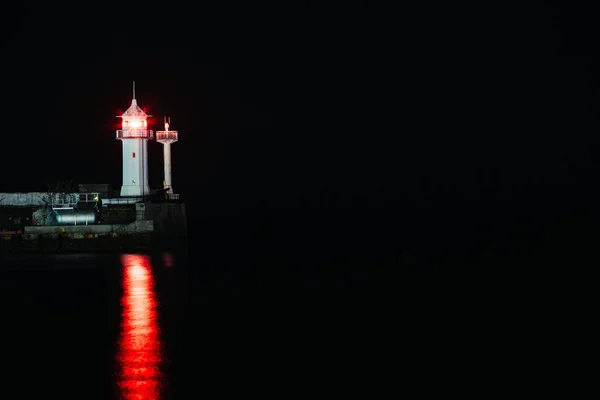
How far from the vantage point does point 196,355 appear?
19891 mm

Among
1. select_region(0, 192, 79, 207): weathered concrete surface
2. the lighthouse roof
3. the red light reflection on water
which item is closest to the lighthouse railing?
the lighthouse roof

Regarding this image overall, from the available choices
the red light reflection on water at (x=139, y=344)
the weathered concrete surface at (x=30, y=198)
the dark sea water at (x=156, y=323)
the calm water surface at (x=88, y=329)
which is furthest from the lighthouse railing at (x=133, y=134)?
the red light reflection on water at (x=139, y=344)

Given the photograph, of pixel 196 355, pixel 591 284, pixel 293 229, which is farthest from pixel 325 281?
pixel 293 229

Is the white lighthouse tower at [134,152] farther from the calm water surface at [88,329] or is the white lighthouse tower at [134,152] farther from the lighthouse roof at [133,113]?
the calm water surface at [88,329]

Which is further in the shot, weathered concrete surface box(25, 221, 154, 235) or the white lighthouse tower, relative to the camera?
the white lighthouse tower

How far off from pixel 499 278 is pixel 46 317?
18602 millimetres

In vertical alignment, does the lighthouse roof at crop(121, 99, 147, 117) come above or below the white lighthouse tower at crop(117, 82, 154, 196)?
above

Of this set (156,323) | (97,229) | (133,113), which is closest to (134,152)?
(133,113)

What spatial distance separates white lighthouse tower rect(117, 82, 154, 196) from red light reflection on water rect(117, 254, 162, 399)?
20001 millimetres

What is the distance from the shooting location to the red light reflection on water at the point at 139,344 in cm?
1716

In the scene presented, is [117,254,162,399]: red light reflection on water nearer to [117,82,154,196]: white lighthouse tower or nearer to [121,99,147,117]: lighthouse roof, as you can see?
[117,82,154,196]: white lighthouse tower

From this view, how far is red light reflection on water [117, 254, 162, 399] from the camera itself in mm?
17156

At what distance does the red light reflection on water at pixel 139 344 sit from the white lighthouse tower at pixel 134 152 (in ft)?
65.6

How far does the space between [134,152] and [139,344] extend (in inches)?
1330
